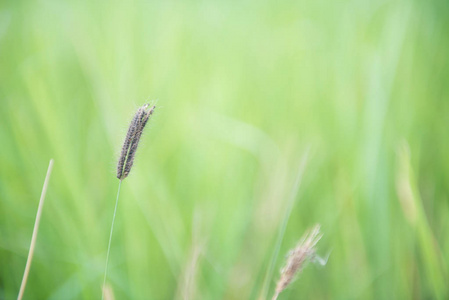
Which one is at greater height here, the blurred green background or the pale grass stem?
the blurred green background

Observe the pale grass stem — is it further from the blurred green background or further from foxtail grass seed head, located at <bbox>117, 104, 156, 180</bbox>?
the blurred green background

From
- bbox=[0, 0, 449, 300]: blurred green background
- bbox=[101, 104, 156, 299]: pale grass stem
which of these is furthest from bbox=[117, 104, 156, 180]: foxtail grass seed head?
bbox=[0, 0, 449, 300]: blurred green background

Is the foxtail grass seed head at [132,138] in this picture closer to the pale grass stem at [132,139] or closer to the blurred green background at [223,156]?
the pale grass stem at [132,139]

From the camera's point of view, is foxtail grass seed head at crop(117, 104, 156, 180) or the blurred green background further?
the blurred green background

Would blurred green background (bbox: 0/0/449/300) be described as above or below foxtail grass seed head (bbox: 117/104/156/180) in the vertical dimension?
above

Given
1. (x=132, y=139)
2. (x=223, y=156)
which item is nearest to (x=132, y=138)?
(x=132, y=139)

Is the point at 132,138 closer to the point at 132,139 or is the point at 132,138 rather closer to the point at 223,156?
the point at 132,139

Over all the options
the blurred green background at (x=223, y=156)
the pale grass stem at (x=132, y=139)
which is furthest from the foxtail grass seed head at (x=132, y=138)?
the blurred green background at (x=223, y=156)
